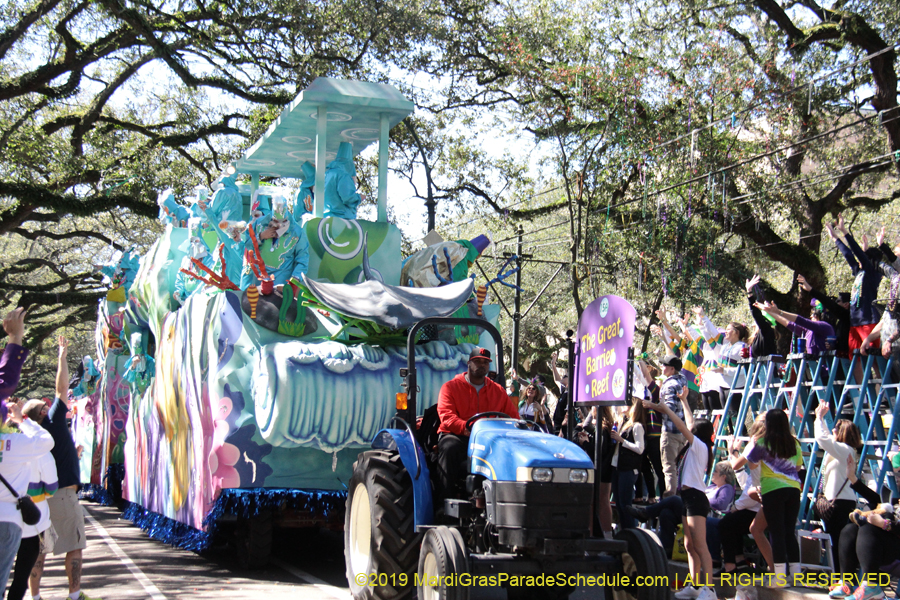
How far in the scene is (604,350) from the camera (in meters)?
5.73

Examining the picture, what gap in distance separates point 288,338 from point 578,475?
4396 mm

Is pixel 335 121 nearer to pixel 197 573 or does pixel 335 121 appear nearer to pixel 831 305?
pixel 197 573

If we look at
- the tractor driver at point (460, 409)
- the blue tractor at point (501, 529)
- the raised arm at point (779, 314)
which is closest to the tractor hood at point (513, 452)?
the blue tractor at point (501, 529)

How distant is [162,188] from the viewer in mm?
20484

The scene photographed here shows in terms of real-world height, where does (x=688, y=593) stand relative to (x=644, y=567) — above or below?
below

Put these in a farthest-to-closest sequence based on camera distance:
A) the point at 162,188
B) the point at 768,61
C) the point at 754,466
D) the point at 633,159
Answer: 1. the point at 162,188
2. the point at 633,159
3. the point at 768,61
4. the point at 754,466

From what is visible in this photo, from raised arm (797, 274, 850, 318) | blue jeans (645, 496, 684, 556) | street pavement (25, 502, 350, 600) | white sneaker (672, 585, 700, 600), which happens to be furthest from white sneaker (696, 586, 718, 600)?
raised arm (797, 274, 850, 318)

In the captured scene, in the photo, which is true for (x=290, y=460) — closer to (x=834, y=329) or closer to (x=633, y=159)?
(x=834, y=329)

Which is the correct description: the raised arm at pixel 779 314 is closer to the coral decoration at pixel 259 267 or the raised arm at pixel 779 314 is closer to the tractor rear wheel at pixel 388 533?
the tractor rear wheel at pixel 388 533

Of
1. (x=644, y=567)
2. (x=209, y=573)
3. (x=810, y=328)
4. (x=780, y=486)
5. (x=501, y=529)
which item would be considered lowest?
(x=209, y=573)

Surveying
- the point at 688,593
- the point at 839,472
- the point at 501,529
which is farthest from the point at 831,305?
the point at 501,529

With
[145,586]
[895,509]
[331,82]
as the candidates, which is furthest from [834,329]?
[145,586]

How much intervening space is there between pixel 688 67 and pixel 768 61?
61.5 inches

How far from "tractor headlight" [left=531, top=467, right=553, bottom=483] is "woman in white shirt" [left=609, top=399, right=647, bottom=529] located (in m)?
3.26
